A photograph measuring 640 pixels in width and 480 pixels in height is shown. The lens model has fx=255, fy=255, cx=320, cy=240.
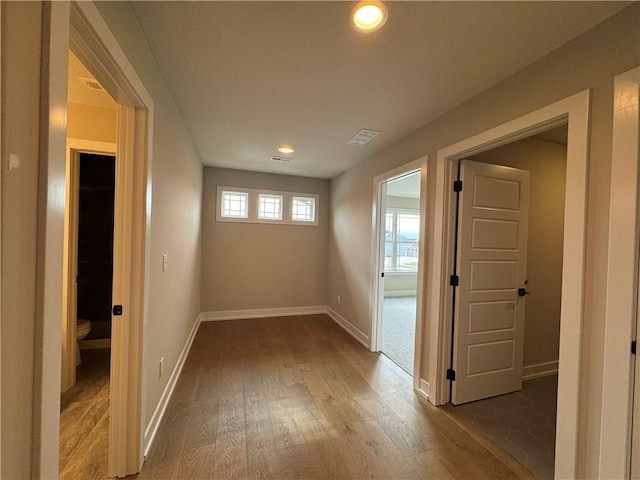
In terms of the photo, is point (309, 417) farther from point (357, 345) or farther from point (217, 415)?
point (357, 345)

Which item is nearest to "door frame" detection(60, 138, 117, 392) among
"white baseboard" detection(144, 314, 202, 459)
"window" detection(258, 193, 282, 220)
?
"white baseboard" detection(144, 314, 202, 459)

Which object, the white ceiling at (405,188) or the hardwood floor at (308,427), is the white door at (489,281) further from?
the white ceiling at (405,188)

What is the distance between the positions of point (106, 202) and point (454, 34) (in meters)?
3.84

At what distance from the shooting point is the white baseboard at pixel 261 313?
4199 millimetres

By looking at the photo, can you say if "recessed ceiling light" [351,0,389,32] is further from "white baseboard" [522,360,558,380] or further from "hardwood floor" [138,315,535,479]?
"white baseboard" [522,360,558,380]

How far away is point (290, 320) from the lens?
4.30 m

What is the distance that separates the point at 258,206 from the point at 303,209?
816 mm

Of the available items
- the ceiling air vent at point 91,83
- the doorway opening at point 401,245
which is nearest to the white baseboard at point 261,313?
the doorway opening at point 401,245

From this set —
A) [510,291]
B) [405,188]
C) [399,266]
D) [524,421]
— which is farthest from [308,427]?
[399,266]

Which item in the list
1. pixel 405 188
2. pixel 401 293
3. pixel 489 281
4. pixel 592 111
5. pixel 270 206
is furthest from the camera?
pixel 401 293

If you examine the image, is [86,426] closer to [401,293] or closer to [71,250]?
[71,250]

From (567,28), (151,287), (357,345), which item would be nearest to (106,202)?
(151,287)

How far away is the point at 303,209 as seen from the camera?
4.73 meters

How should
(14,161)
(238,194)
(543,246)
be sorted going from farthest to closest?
1. (238,194)
2. (543,246)
3. (14,161)
